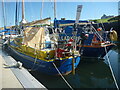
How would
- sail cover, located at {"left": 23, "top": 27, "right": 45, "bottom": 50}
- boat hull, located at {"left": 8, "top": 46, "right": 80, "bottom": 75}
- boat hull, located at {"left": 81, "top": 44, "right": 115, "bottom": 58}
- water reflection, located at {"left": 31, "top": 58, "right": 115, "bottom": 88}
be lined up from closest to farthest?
water reflection, located at {"left": 31, "top": 58, "right": 115, "bottom": 88} < boat hull, located at {"left": 8, "top": 46, "right": 80, "bottom": 75} < sail cover, located at {"left": 23, "top": 27, "right": 45, "bottom": 50} < boat hull, located at {"left": 81, "top": 44, "right": 115, "bottom": 58}

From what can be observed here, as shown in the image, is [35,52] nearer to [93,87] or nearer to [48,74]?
[48,74]

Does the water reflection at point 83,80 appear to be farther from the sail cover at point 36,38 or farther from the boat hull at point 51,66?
the sail cover at point 36,38

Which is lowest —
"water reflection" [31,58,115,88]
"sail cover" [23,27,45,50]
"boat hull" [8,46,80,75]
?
"water reflection" [31,58,115,88]

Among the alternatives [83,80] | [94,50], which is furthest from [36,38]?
[94,50]

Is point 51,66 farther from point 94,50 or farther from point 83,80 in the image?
point 94,50

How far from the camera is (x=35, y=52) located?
7680mm

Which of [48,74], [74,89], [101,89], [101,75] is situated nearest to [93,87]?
[101,89]

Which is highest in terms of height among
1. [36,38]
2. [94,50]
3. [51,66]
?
[36,38]

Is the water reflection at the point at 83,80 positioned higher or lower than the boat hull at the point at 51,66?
lower

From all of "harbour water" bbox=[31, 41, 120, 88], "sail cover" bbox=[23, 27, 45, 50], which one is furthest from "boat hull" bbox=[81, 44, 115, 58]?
"sail cover" bbox=[23, 27, 45, 50]

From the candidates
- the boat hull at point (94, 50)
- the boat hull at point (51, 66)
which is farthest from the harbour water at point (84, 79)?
the boat hull at point (94, 50)

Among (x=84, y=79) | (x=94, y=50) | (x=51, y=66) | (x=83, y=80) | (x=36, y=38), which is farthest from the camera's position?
(x=94, y=50)

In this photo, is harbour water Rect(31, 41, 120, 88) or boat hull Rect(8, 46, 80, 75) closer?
harbour water Rect(31, 41, 120, 88)

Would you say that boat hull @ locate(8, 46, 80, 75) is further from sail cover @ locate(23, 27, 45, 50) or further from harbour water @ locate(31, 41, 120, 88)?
sail cover @ locate(23, 27, 45, 50)
